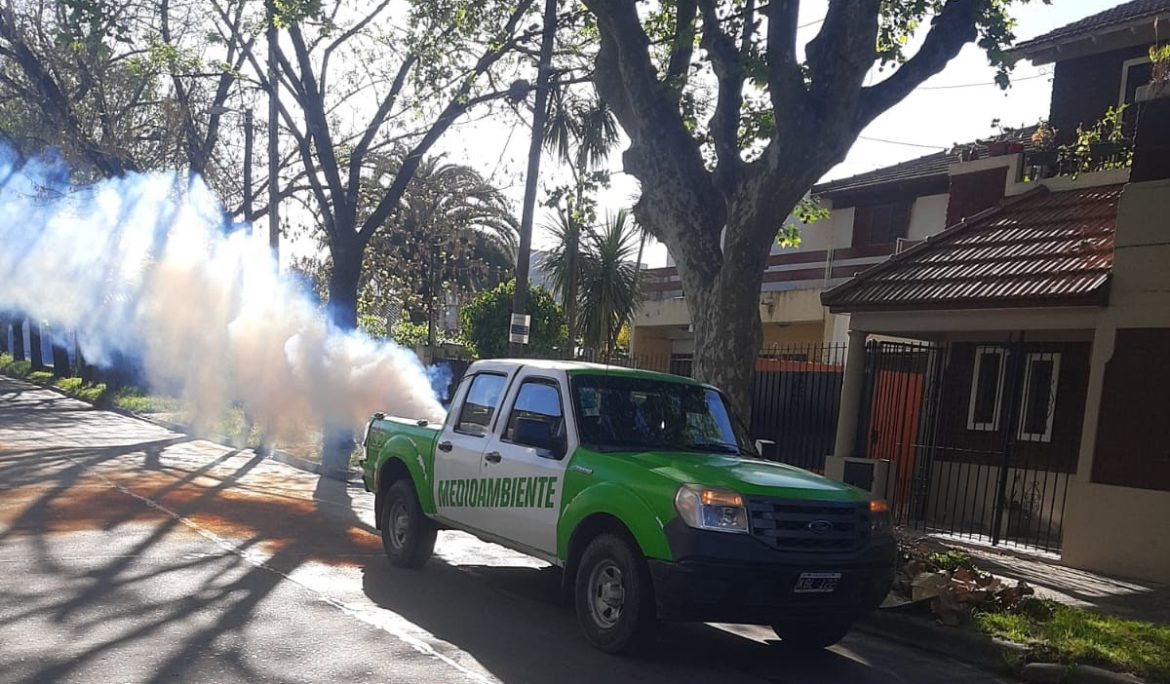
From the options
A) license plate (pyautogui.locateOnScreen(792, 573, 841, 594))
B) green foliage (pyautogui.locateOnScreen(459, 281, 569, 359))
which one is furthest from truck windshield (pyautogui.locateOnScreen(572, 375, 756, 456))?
green foliage (pyautogui.locateOnScreen(459, 281, 569, 359))

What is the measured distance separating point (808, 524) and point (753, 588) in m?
0.57

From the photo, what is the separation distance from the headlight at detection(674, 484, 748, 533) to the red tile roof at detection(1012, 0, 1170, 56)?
1330cm

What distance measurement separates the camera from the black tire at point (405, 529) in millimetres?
9141

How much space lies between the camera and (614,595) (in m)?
6.83

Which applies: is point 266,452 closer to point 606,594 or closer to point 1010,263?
point 1010,263

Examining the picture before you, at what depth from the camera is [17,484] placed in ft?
42.2

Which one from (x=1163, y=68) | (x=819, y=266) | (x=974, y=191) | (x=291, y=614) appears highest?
(x=1163, y=68)

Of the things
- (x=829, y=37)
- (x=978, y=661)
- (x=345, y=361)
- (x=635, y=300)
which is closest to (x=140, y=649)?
(x=978, y=661)

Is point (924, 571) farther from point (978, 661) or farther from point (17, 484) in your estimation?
point (17, 484)

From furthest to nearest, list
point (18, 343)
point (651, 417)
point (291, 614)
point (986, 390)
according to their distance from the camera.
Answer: point (18, 343) < point (986, 390) < point (651, 417) < point (291, 614)

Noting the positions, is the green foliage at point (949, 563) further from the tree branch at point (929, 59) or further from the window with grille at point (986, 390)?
the window with grille at point (986, 390)

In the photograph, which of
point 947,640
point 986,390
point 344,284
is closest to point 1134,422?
point 947,640

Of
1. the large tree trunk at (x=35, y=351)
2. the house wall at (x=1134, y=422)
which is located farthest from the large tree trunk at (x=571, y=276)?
the large tree trunk at (x=35, y=351)

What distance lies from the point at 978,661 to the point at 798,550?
1869mm
